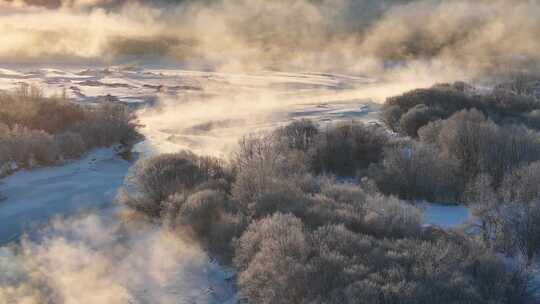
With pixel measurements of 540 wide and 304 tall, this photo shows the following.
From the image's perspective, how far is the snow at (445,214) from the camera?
10.3 metres

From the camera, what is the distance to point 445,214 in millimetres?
11125

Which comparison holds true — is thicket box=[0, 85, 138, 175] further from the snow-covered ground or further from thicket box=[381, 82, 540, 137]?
thicket box=[381, 82, 540, 137]

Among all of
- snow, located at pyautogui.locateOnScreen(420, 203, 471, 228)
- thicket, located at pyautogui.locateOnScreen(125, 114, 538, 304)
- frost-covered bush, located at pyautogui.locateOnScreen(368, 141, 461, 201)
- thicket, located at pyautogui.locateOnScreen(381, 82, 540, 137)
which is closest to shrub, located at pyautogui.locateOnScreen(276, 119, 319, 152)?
thicket, located at pyautogui.locateOnScreen(125, 114, 538, 304)

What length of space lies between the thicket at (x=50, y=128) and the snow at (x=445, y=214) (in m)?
10.1

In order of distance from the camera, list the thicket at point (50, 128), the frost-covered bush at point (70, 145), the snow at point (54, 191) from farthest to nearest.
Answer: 1. the frost-covered bush at point (70, 145)
2. the thicket at point (50, 128)
3. the snow at point (54, 191)

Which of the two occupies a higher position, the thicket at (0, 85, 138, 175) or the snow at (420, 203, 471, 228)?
the thicket at (0, 85, 138, 175)

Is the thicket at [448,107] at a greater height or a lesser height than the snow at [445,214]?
greater

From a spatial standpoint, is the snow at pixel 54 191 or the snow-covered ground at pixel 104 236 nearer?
the snow-covered ground at pixel 104 236

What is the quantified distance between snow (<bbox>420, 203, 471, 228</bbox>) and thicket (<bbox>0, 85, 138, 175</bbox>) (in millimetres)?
10056

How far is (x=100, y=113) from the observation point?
21.1 m

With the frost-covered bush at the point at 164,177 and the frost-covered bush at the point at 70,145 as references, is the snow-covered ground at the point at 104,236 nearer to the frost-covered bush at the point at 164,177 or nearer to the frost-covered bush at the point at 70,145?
the frost-covered bush at the point at 70,145

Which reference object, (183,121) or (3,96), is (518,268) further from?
(183,121)

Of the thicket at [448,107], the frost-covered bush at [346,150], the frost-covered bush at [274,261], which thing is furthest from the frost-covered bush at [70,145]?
the thicket at [448,107]

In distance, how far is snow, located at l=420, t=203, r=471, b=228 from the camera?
10.3 meters
